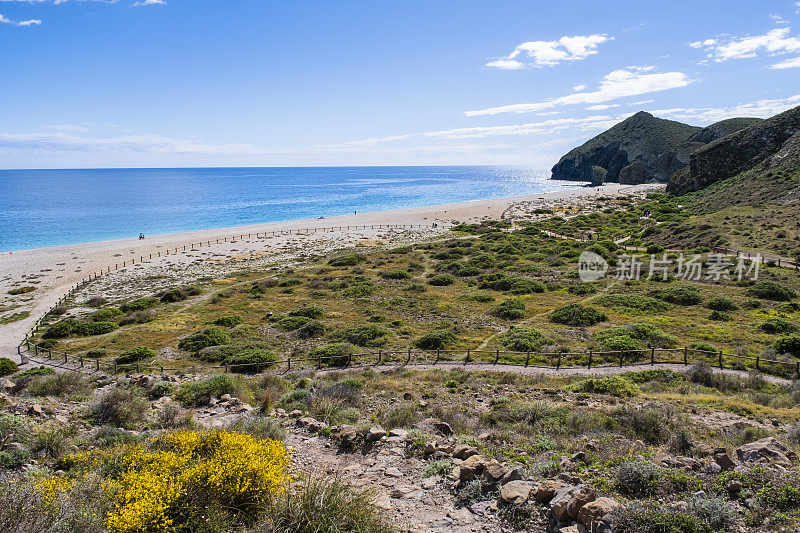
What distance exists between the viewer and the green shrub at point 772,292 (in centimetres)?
2823

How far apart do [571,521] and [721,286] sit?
109 feet

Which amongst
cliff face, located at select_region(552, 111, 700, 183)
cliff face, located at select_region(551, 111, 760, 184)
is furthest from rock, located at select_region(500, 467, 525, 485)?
cliff face, located at select_region(552, 111, 700, 183)

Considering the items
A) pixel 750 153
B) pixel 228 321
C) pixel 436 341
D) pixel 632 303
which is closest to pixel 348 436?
pixel 436 341

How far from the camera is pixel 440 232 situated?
72.2 m

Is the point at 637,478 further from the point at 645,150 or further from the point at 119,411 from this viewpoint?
the point at 645,150

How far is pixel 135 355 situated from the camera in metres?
22.4

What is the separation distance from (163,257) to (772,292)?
200 feet

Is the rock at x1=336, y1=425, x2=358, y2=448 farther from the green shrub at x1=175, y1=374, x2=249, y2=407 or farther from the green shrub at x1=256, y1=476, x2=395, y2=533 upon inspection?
the green shrub at x1=175, y1=374, x2=249, y2=407

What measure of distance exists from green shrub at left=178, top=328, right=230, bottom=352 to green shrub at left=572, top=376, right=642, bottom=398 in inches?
743

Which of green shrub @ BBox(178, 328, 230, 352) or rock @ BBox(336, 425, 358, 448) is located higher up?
rock @ BBox(336, 425, 358, 448)

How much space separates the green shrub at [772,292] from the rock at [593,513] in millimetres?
30707

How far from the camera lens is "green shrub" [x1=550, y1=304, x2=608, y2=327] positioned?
26.0 m

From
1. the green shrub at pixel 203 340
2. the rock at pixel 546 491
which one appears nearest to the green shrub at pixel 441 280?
the green shrub at pixel 203 340

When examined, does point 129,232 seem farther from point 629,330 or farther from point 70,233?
point 629,330
